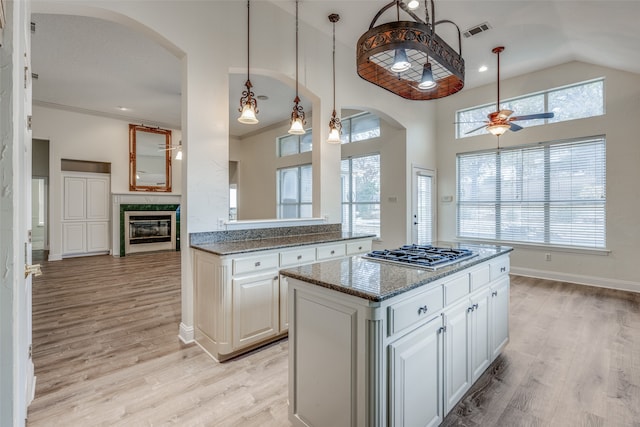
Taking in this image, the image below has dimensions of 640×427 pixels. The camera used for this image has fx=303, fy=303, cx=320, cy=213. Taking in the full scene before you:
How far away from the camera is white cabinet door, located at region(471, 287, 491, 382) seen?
6.58 ft

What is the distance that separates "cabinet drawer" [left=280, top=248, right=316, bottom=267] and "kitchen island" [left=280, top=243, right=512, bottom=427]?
0.99 m

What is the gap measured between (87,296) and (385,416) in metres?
4.45

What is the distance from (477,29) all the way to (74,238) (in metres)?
8.87

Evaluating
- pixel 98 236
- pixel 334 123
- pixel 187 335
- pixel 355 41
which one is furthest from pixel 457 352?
pixel 98 236

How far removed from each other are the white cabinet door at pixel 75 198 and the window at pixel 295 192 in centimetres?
460

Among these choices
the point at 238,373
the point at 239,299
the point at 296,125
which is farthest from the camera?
the point at 296,125

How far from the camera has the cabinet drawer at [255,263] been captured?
98.6 inches

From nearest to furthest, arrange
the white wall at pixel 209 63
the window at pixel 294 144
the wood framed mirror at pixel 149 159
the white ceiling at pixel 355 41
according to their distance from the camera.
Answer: the white wall at pixel 209 63 < the white ceiling at pixel 355 41 < the window at pixel 294 144 < the wood framed mirror at pixel 149 159

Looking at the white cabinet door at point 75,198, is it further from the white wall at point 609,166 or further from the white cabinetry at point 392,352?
the white wall at point 609,166

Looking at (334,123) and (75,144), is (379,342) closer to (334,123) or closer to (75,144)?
(334,123)

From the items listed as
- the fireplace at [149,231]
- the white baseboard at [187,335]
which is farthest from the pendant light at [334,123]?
the fireplace at [149,231]

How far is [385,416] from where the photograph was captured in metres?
1.35

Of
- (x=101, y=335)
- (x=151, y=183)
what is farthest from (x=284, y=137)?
(x=101, y=335)

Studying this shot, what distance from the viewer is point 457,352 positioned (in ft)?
6.01
